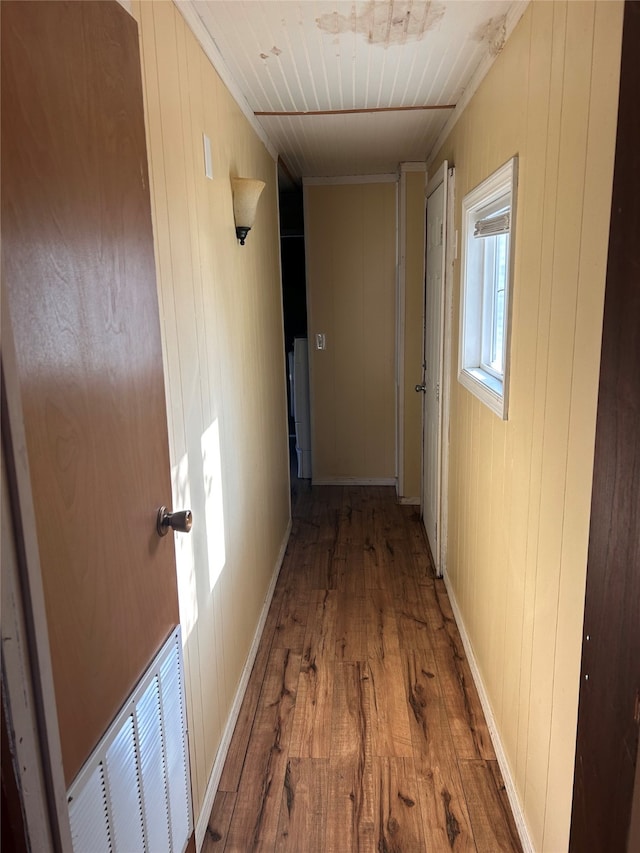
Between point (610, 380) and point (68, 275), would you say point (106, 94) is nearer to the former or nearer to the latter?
point (68, 275)

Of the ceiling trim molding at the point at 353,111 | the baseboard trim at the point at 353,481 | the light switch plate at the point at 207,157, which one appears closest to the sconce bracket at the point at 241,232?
the light switch plate at the point at 207,157

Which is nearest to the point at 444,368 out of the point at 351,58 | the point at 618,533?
the point at 351,58

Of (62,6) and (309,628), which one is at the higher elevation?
(62,6)

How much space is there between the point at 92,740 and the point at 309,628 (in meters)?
1.95

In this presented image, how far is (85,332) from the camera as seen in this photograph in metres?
0.93

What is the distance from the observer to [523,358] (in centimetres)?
168

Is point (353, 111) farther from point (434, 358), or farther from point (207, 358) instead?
point (207, 358)

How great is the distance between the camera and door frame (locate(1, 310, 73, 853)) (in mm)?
728

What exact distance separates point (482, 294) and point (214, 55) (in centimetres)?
141

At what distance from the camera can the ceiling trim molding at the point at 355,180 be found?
4.26m

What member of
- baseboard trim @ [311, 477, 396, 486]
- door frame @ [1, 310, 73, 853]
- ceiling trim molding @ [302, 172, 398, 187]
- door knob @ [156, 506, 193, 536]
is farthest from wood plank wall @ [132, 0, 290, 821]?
baseboard trim @ [311, 477, 396, 486]

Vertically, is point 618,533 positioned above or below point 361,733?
above

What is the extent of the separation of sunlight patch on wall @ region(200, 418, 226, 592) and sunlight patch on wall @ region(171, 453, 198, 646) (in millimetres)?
186

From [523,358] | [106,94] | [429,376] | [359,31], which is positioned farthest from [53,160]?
[429,376]
